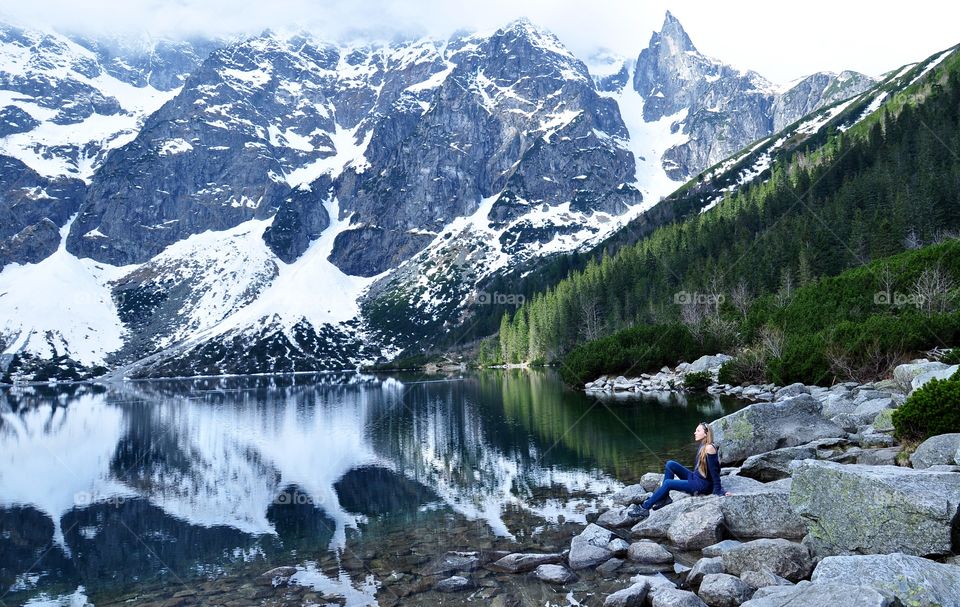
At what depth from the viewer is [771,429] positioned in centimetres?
2206

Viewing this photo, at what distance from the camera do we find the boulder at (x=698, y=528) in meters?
13.8

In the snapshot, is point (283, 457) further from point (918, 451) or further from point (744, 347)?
point (744, 347)

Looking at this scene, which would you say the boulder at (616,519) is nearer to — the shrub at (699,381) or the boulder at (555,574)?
the boulder at (555,574)

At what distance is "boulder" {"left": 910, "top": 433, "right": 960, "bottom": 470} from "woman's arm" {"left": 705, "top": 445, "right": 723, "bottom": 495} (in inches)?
176

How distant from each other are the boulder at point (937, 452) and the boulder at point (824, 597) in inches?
282

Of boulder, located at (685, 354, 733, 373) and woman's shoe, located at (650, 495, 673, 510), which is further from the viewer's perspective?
boulder, located at (685, 354, 733, 373)

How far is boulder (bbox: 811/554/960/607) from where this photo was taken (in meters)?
7.14

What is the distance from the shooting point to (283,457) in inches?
1337

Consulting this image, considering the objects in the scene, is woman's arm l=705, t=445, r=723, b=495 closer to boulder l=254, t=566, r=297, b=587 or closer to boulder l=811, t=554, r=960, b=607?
boulder l=811, t=554, r=960, b=607

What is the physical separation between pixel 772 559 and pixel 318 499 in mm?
17234
